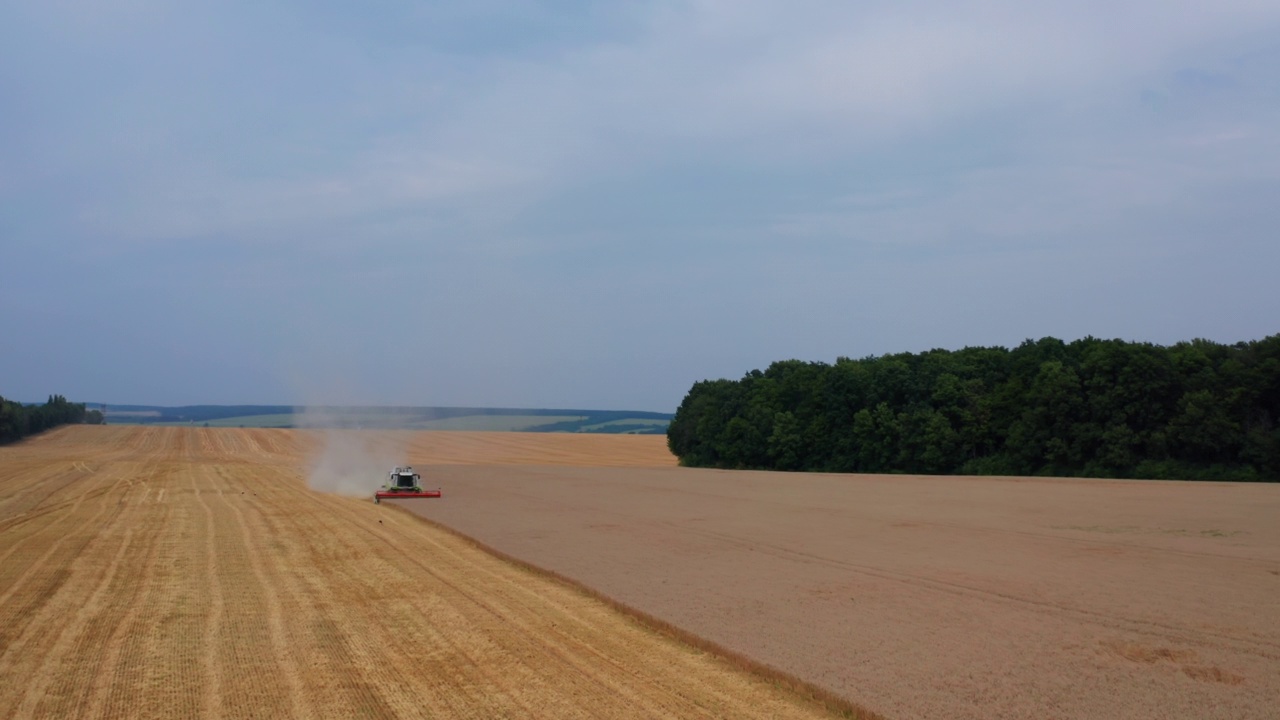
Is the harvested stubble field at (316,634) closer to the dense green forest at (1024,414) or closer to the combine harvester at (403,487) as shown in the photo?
the combine harvester at (403,487)

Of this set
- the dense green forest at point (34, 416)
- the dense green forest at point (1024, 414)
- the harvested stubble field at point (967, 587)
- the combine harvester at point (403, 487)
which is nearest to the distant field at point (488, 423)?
the dense green forest at point (34, 416)

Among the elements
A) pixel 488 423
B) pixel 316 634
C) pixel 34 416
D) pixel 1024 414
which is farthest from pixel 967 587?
pixel 488 423

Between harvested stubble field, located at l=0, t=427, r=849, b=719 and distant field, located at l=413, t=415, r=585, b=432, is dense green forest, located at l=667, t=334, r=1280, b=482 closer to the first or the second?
harvested stubble field, located at l=0, t=427, r=849, b=719

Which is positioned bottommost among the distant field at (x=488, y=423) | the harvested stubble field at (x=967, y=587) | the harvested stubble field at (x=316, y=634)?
the harvested stubble field at (x=967, y=587)

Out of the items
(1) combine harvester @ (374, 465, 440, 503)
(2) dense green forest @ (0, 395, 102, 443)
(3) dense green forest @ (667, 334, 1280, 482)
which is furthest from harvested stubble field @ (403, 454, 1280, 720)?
(2) dense green forest @ (0, 395, 102, 443)

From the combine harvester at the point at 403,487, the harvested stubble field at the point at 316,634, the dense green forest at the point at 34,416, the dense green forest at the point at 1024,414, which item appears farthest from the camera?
the dense green forest at the point at 34,416

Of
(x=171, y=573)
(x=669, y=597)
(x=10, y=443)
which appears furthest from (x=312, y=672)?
(x=10, y=443)
